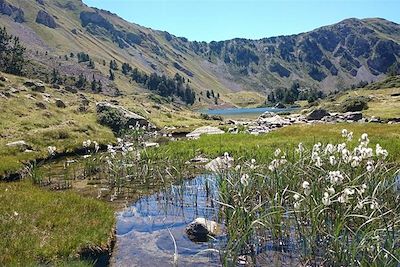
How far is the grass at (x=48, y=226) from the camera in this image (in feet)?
39.8

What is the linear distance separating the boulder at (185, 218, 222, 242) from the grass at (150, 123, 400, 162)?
13.7 metres

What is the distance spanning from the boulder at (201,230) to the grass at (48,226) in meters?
2.93

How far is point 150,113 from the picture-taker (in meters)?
76.1

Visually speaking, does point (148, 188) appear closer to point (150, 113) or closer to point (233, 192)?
point (233, 192)

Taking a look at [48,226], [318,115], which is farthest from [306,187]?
[318,115]

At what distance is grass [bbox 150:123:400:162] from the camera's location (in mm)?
31188

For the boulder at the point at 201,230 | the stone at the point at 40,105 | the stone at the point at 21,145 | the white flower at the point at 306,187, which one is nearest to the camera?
the white flower at the point at 306,187

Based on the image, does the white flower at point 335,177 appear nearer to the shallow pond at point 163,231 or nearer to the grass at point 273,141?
the shallow pond at point 163,231

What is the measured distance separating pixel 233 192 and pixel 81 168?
692 inches

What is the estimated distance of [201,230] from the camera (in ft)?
48.3

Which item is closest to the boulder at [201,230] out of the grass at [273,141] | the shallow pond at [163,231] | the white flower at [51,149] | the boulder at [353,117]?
the shallow pond at [163,231]

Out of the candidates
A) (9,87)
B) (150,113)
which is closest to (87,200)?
(9,87)

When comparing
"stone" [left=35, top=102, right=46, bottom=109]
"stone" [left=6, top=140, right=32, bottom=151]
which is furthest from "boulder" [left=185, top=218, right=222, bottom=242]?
"stone" [left=35, top=102, right=46, bottom=109]

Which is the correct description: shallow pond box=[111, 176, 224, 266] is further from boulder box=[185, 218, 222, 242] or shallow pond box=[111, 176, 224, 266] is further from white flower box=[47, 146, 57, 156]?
white flower box=[47, 146, 57, 156]
